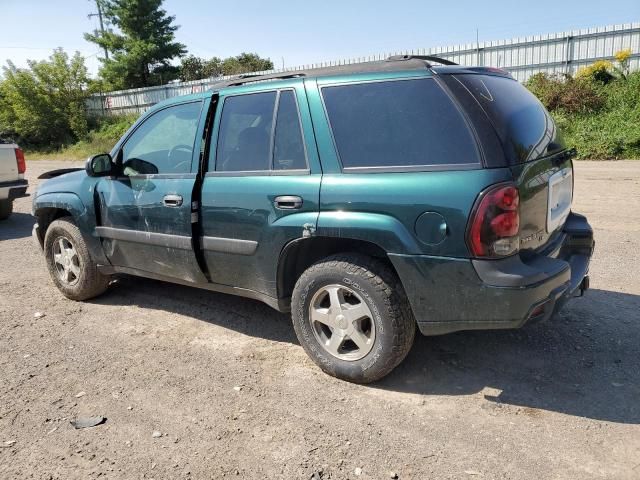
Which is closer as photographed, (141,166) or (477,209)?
(477,209)

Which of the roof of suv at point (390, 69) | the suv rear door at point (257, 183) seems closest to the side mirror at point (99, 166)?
the suv rear door at point (257, 183)

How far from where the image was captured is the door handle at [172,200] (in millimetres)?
3943

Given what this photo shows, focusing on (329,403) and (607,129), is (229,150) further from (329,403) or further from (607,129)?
(607,129)

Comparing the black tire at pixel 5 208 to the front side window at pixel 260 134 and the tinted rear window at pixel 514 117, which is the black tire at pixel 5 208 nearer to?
the front side window at pixel 260 134

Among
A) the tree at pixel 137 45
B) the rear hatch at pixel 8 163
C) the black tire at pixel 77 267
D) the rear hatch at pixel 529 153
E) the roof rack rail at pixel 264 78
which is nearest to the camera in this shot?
the rear hatch at pixel 529 153

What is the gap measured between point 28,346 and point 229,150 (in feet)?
7.28

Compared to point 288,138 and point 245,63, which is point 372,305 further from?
point 245,63

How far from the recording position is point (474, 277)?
110 inches

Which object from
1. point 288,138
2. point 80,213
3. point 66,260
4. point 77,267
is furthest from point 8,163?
point 288,138

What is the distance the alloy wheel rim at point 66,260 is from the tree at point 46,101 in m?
26.1

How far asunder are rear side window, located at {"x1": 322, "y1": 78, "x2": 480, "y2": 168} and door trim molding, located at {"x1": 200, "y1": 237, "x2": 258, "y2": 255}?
907mm

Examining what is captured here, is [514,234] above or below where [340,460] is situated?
above

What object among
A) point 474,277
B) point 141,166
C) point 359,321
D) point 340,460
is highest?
point 141,166

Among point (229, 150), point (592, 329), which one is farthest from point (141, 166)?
point (592, 329)
